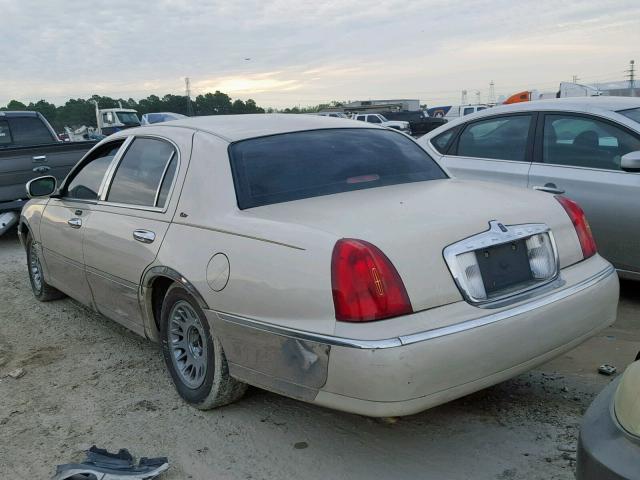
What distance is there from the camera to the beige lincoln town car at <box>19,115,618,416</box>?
8.70 ft

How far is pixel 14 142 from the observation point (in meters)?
11.5

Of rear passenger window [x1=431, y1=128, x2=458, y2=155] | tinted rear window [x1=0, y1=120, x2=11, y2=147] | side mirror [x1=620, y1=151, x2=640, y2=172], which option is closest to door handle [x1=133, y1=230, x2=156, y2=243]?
side mirror [x1=620, y1=151, x2=640, y2=172]

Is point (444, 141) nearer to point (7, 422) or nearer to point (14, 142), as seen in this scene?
point (7, 422)

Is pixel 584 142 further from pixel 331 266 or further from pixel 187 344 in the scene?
pixel 187 344

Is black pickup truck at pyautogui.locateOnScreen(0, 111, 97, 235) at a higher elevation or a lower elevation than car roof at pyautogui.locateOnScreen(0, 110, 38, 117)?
lower

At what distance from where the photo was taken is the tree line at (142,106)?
52281mm

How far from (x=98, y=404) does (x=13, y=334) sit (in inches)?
70.2

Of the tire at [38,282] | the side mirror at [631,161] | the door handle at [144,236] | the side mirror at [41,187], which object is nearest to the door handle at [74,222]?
the side mirror at [41,187]

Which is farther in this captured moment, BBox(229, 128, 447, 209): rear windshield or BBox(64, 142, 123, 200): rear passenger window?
BBox(64, 142, 123, 200): rear passenger window

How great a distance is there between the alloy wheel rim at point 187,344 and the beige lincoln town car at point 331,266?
0.04 feet

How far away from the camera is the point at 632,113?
202 inches

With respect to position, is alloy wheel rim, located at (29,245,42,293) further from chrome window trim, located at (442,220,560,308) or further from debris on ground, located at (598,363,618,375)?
debris on ground, located at (598,363,618,375)

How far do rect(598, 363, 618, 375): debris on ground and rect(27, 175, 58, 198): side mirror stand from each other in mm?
4192

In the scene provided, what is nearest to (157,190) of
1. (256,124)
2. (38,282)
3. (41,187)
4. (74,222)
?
(256,124)
